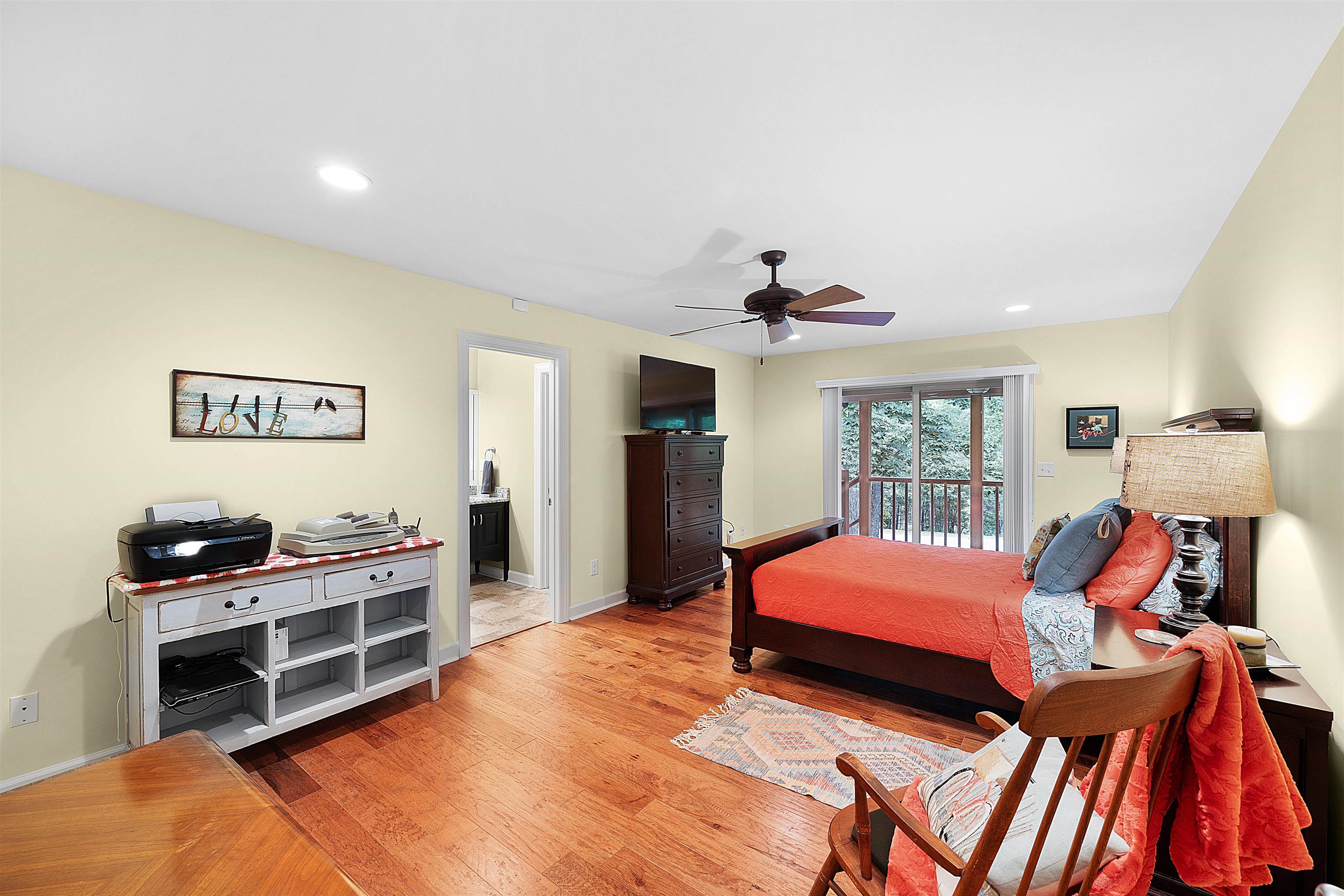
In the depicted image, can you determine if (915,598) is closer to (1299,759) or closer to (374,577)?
(1299,759)

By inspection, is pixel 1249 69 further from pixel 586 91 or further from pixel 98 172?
pixel 98 172

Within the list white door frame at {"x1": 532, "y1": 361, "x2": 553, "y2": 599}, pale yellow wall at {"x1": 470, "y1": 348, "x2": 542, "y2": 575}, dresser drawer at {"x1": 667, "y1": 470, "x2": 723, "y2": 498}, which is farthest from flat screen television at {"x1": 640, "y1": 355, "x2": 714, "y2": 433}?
pale yellow wall at {"x1": 470, "y1": 348, "x2": 542, "y2": 575}

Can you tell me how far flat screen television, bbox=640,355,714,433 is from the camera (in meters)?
4.83

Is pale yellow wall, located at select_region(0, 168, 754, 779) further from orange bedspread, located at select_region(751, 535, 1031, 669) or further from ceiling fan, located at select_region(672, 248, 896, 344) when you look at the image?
orange bedspread, located at select_region(751, 535, 1031, 669)

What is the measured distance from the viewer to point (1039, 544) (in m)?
3.09

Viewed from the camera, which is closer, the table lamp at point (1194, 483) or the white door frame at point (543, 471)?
the table lamp at point (1194, 483)

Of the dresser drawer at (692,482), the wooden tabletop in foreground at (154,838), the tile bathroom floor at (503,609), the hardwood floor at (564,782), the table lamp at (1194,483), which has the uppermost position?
the table lamp at (1194,483)

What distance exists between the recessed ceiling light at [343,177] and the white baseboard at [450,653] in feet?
8.47

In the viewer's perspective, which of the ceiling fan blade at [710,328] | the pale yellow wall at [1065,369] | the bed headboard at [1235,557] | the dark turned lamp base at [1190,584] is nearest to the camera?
the dark turned lamp base at [1190,584]

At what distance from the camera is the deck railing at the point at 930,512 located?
17.6 feet

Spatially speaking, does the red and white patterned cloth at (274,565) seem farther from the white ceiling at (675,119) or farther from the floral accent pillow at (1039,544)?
the floral accent pillow at (1039,544)

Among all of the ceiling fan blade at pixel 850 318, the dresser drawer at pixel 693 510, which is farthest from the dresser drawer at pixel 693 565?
the ceiling fan blade at pixel 850 318

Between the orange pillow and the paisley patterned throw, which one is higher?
the orange pillow

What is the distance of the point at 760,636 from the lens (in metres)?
3.39
